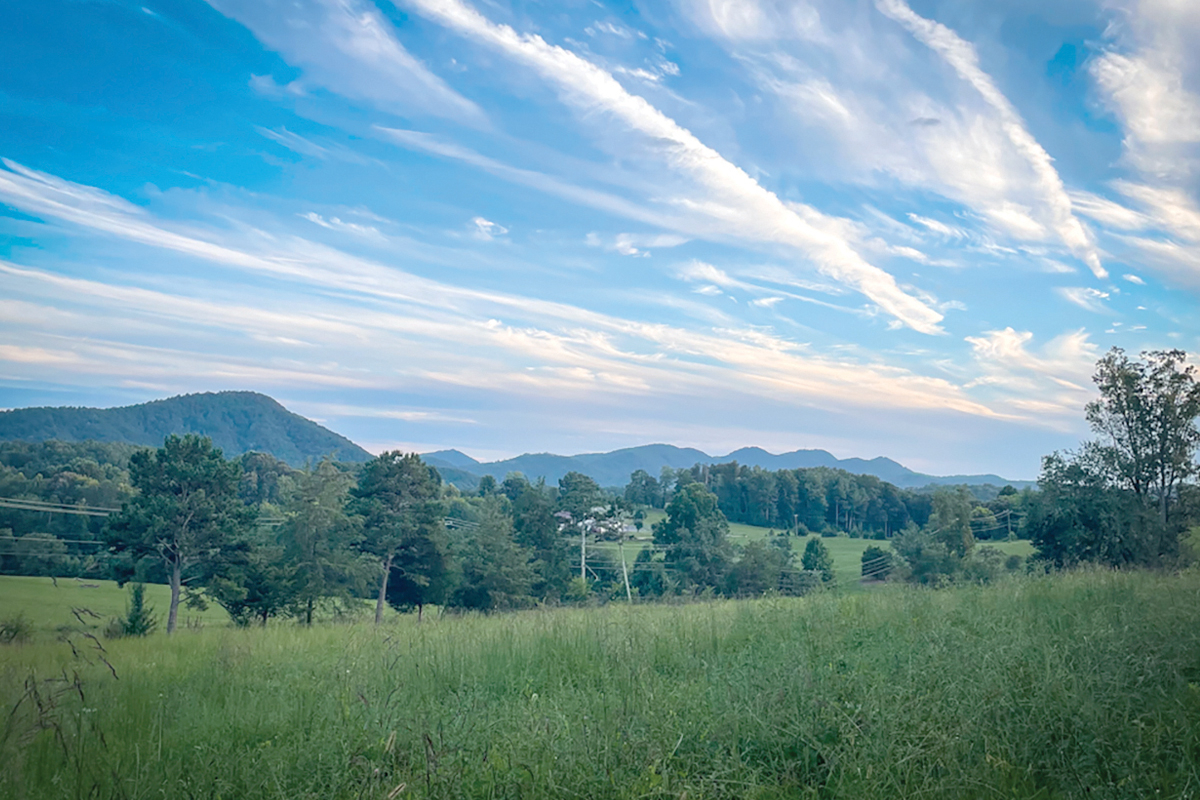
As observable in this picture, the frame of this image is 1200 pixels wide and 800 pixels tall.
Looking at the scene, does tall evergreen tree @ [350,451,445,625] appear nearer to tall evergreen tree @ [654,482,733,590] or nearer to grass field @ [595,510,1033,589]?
tall evergreen tree @ [654,482,733,590]

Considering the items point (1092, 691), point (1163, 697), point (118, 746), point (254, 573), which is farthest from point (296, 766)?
point (254, 573)

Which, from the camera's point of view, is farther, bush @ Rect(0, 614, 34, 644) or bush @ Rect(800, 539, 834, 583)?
bush @ Rect(800, 539, 834, 583)

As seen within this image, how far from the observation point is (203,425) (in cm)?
5819

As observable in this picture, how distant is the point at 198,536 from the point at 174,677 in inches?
997

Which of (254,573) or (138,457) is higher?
(138,457)

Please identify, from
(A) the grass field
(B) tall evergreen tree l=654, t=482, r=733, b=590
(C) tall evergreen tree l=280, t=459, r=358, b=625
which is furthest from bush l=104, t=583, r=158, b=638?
(A) the grass field

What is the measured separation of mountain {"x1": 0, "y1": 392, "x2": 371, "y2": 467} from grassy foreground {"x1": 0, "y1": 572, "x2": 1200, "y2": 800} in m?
26.7

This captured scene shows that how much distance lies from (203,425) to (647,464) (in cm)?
7348

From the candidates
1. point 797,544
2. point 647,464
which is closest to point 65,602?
point 797,544

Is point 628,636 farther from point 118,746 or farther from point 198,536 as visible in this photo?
point 198,536

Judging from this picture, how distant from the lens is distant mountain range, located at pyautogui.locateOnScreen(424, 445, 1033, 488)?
77000 mm

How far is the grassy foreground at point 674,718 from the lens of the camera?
387 centimetres

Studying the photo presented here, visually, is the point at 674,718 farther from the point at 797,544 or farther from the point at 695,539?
the point at 797,544

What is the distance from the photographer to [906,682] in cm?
496
